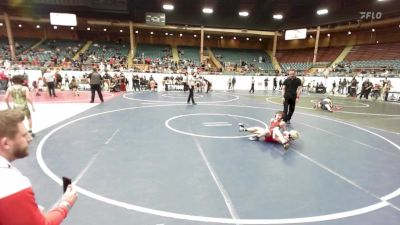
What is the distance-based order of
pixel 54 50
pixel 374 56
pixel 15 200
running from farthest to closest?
pixel 54 50
pixel 374 56
pixel 15 200

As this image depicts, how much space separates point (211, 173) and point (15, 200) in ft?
12.9

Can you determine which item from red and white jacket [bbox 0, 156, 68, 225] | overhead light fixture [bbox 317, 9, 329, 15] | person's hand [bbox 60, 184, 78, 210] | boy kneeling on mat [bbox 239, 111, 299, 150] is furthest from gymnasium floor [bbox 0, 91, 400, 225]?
overhead light fixture [bbox 317, 9, 329, 15]

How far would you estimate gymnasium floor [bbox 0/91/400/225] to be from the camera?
11.9 ft

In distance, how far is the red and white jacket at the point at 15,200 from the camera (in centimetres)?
127

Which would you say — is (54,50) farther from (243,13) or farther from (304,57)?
(304,57)

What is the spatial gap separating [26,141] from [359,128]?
10.5 m

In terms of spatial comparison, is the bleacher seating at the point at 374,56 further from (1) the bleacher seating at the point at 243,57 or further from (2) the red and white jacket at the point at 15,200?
(2) the red and white jacket at the point at 15,200

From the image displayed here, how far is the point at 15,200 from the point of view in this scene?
1.29 meters

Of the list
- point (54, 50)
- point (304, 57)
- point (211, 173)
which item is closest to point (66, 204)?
point (211, 173)

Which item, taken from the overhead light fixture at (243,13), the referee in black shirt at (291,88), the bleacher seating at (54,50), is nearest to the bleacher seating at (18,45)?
the bleacher seating at (54,50)

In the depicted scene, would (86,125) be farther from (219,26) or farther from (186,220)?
(219,26)

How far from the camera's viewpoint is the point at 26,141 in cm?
156

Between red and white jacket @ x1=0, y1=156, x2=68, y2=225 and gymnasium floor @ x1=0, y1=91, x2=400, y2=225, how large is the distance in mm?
2187

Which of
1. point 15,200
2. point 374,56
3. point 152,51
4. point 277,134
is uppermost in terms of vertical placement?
point 152,51
